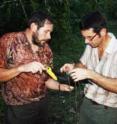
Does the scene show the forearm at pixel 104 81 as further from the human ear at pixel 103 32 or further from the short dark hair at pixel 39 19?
the short dark hair at pixel 39 19

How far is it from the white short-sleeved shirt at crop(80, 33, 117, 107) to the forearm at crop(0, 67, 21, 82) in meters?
0.85

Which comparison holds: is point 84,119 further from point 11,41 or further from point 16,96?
point 11,41

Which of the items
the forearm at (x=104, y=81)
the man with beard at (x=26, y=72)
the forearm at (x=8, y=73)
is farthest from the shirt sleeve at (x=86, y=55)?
the forearm at (x=8, y=73)

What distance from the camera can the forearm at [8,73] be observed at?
4.39m

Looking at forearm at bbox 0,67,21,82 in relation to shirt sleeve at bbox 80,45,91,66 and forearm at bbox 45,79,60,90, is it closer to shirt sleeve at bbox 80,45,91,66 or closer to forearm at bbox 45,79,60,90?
forearm at bbox 45,79,60,90

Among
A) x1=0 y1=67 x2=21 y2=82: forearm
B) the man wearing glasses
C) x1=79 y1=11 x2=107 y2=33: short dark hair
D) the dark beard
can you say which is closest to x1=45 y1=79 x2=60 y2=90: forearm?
the man wearing glasses

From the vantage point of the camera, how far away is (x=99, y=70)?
4547 millimetres

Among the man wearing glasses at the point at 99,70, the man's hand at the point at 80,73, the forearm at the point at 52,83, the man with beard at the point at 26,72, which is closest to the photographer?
the man's hand at the point at 80,73

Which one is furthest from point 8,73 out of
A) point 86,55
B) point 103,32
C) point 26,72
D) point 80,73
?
point 103,32

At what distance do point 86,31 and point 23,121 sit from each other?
126cm

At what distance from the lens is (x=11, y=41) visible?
459cm

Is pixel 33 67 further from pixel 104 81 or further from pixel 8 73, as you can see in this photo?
pixel 104 81

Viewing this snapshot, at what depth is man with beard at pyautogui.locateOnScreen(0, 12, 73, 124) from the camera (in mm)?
4570

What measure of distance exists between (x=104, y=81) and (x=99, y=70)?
41 centimetres
